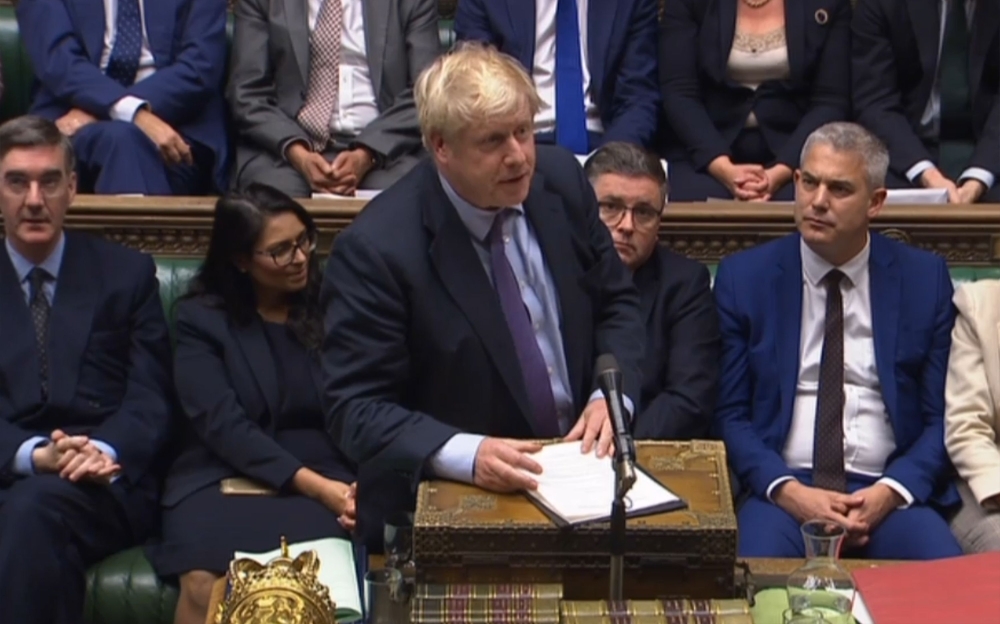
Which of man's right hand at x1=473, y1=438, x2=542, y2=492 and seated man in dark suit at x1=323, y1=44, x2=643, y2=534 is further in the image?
seated man in dark suit at x1=323, y1=44, x2=643, y2=534

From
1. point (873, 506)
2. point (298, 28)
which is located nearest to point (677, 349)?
point (873, 506)

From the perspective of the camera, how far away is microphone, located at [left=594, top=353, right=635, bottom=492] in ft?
5.48

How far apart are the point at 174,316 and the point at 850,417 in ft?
4.79

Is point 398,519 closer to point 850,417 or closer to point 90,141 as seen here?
point 850,417

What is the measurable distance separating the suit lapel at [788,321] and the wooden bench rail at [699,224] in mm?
358

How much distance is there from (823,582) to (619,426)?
45cm

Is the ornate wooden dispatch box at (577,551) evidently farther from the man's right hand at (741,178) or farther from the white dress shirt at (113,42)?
the white dress shirt at (113,42)

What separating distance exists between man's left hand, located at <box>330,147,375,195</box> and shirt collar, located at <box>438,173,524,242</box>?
164 cm

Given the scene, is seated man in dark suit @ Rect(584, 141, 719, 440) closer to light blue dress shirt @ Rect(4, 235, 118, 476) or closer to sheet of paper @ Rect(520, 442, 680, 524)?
sheet of paper @ Rect(520, 442, 680, 524)

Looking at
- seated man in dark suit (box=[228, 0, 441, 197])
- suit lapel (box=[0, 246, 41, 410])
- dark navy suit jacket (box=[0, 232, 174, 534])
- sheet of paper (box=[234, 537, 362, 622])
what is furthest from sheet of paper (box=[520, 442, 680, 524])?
seated man in dark suit (box=[228, 0, 441, 197])

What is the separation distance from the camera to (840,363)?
303 cm

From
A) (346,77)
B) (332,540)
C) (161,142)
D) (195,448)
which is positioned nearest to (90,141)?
(161,142)

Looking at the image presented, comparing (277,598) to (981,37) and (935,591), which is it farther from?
(981,37)

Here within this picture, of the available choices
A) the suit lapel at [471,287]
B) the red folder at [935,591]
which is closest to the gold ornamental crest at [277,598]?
the suit lapel at [471,287]
